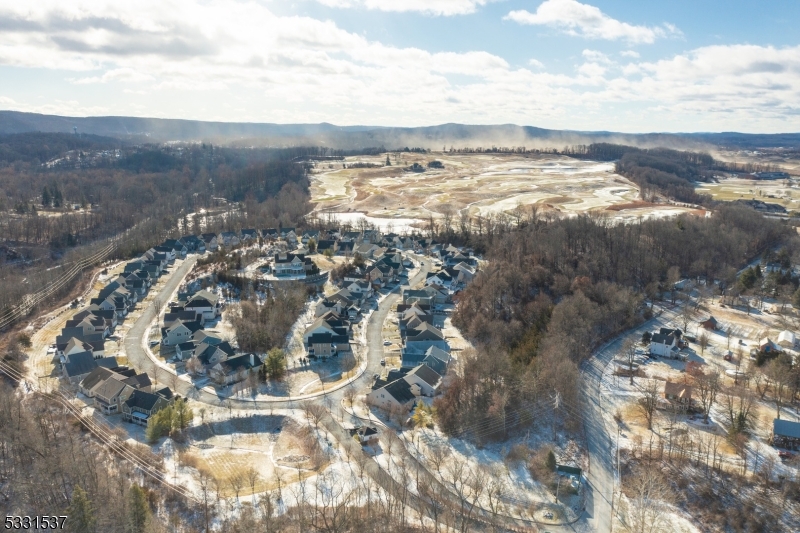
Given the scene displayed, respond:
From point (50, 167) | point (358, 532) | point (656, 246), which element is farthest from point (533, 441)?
point (50, 167)

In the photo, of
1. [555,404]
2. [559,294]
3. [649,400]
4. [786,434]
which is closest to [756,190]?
[559,294]

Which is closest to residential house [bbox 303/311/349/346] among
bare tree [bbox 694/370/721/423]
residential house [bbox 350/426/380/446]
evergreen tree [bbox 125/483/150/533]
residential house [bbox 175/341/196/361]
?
residential house [bbox 175/341/196/361]

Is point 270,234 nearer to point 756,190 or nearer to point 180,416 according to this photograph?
point 180,416

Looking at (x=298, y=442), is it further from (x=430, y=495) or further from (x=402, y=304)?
(x=402, y=304)

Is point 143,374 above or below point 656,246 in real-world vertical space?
below

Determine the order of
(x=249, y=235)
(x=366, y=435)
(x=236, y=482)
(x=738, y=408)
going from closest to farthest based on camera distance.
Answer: (x=236, y=482) < (x=366, y=435) < (x=738, y=408) < (x=249, y=235)

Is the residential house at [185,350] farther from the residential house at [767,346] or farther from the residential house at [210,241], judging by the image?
the residential house at [767,346]

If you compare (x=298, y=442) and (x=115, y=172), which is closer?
(x=298, y=442)

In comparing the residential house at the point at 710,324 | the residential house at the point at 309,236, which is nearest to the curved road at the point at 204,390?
the residential house at the point at 309,236
